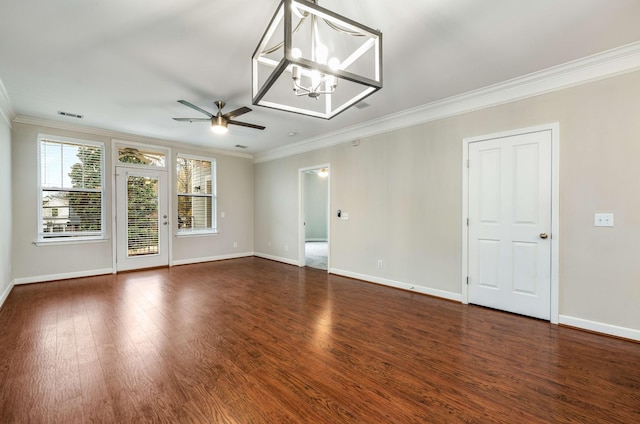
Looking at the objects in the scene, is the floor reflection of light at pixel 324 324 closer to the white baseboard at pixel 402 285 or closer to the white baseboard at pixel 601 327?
the white baseboard at pixel 402 285

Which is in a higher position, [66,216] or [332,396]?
[66,216]

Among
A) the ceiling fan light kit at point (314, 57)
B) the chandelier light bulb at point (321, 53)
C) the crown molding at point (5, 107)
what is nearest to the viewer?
the ceiling fan light kit at point (314, 57)

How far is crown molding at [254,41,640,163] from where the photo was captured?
2590mm

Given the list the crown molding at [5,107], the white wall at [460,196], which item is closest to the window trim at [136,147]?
the crown molding at [5,107]

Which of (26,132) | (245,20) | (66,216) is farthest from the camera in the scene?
(66,216)

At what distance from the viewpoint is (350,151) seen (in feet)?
16.3

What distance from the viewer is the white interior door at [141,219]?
5.29 meters

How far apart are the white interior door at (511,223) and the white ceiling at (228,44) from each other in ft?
2.78

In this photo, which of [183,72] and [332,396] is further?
[183,72]

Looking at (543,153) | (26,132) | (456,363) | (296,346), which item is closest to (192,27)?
(296,346)

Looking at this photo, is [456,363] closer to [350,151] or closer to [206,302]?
[206,302]

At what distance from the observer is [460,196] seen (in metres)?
3.62

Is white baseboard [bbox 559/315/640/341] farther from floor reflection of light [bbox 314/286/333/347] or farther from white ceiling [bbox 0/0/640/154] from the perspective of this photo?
white ceiling [bbox 0/0/640/154]

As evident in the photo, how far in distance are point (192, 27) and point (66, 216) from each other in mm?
4557
